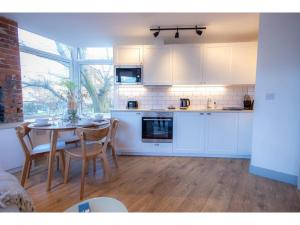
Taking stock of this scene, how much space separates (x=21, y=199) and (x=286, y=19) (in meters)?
3.39

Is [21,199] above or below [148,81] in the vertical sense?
below

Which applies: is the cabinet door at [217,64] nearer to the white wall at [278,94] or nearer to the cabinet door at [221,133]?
the cabinet door at [221,133]

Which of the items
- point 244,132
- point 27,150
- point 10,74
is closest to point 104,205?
point 27,150

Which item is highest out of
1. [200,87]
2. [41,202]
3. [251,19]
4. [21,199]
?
[251,19]

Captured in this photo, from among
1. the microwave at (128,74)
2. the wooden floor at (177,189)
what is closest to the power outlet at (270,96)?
the wooden floor at (177,189)

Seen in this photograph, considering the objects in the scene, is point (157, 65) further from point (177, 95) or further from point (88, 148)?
point (88, 148)

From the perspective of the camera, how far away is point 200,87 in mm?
4125

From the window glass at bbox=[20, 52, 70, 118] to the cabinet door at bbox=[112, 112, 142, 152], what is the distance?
121cm

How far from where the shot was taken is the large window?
3625 millimetres

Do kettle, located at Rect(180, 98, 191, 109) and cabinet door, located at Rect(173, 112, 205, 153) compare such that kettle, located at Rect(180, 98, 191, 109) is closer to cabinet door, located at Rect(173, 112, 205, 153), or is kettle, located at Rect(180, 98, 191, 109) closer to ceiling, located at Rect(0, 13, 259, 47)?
cabinet door, located at Rect(173, 112, 205, 153)

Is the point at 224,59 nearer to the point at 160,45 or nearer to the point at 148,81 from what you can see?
the point at 160,45

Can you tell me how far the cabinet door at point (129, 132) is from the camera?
12.4ft

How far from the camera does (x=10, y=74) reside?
2.97 meters
